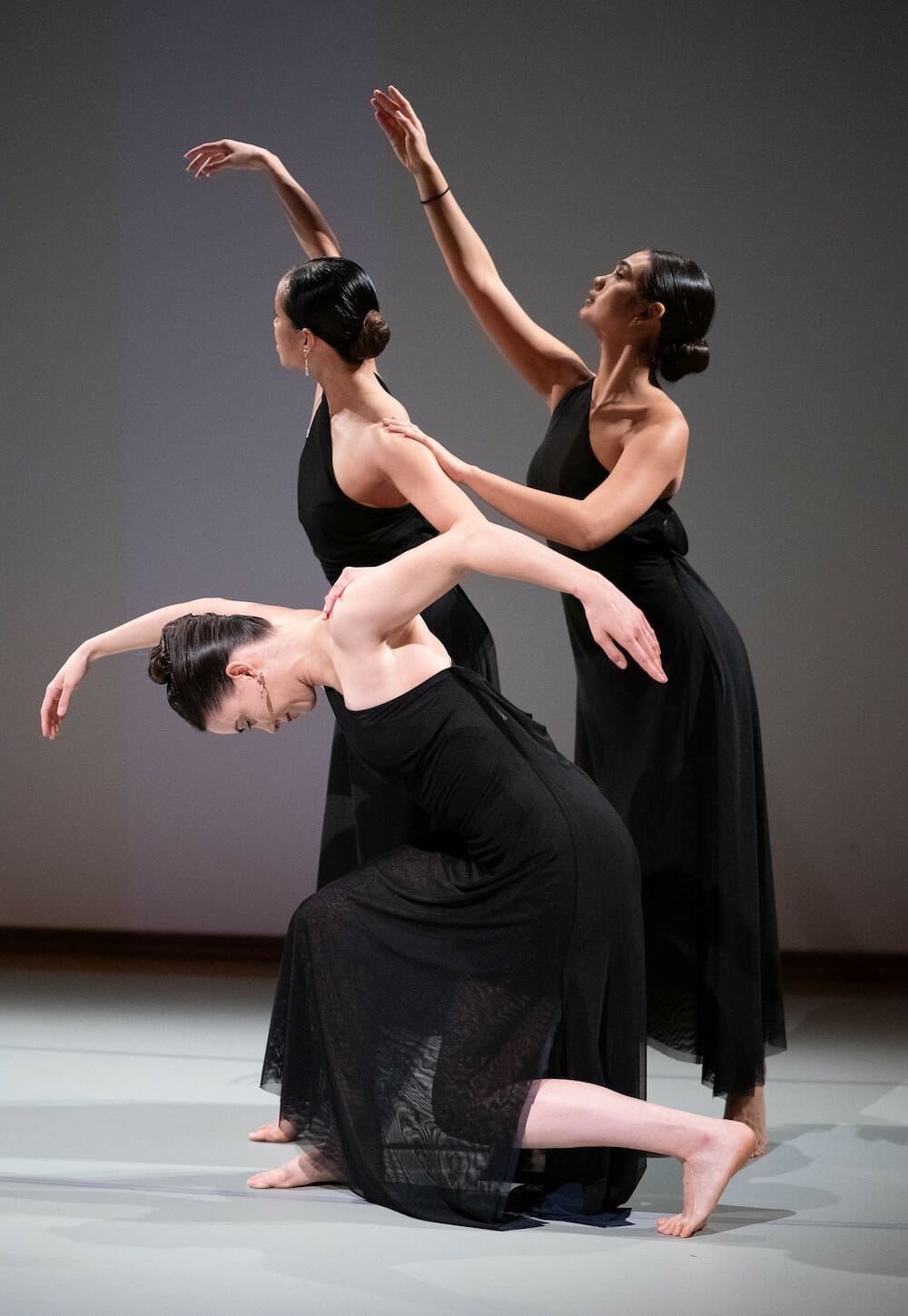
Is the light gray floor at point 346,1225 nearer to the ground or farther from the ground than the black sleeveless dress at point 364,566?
nearer to the ground

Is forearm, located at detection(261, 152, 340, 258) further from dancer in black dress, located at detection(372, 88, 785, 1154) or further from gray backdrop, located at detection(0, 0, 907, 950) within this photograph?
gray backdrop, located at detection(0, 0, 907, 950)

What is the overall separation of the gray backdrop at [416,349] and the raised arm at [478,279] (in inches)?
45.8

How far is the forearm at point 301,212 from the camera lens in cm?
296

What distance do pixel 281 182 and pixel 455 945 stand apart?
5.34 feet

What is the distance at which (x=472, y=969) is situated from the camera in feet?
7.29

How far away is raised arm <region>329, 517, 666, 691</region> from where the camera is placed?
2045 millimetres

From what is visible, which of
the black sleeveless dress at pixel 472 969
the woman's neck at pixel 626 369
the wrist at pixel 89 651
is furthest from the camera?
the woman's neck at pixel 626 369

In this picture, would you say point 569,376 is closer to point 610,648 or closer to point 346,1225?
point 610,648

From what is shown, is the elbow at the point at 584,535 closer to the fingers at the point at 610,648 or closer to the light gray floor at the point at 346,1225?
the fingers at the point at 610,648

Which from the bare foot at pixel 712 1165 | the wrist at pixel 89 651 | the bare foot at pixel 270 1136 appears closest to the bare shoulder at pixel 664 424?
the wrist at pixel 89 651

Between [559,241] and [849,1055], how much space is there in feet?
7.63

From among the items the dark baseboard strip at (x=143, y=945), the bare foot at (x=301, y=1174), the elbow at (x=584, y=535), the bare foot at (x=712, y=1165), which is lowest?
the dark baseboard strip at (x=143, y=945)

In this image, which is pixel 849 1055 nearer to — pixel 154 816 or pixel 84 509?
pixel 154 816

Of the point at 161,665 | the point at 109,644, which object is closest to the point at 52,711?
the point at 109,644
